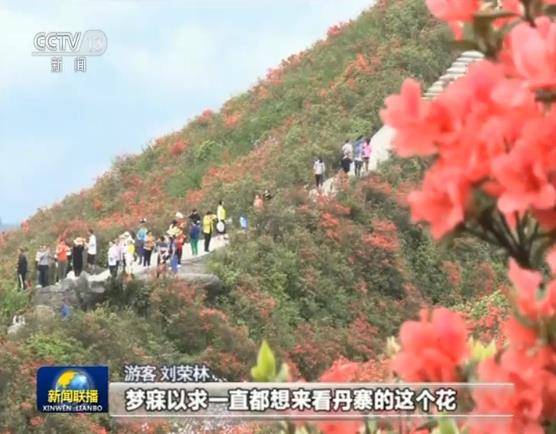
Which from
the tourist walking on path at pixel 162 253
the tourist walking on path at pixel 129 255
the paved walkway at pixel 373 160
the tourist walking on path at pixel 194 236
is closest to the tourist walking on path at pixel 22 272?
the tourist walking on path at pixel 129 255

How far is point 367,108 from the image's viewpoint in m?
17.5

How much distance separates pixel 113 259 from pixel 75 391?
272 inches

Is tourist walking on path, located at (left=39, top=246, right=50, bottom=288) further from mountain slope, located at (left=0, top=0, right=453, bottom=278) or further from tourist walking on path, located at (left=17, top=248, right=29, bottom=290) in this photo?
mountain slope, located at (left=0, top=0, right=453, bottom=278)

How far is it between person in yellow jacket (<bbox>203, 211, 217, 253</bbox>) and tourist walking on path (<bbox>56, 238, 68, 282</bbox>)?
1.49 metres

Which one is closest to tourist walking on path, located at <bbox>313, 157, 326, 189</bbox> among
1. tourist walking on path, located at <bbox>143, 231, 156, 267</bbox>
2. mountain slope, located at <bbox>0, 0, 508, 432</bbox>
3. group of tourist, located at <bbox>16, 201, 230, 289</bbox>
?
mountain slope, located at <bbox>0, 0, 508, 432</bbox>

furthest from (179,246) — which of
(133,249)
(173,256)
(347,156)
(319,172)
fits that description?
(347,156)

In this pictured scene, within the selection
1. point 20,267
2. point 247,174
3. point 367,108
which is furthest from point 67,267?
point 367,108

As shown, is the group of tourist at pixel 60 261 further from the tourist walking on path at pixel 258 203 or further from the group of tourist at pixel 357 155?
the group of tourist at pixel 357 155

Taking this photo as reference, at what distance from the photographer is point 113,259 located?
10977 millimetres

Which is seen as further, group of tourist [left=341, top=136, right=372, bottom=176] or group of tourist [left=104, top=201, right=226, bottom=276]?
group of tourist [left=341, top=136, right=372, bottom=176]

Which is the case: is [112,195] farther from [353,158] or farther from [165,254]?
[165,254]

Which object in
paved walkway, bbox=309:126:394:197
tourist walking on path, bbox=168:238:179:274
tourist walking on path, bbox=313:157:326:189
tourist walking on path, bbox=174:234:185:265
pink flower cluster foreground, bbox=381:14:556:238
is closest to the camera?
pink flower cluster foreground, bbox=381:14:556:238

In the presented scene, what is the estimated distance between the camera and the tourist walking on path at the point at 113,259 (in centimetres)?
1082

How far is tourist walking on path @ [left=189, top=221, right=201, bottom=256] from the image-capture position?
39.5 feet
